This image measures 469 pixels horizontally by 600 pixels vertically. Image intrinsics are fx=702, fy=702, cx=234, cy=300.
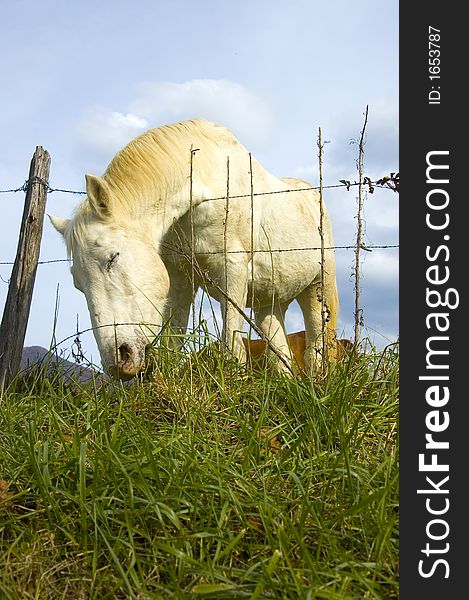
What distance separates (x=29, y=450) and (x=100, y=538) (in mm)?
616

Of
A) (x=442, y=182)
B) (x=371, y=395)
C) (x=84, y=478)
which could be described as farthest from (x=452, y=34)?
(x=84, y=478)

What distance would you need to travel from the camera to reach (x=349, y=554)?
239 centimetres

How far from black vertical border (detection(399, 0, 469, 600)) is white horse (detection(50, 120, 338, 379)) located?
1.32 meters

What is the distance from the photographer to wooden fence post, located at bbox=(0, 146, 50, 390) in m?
5.47

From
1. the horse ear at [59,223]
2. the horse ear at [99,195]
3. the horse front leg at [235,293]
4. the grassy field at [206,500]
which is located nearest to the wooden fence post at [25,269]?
the horse ear at [59,223]

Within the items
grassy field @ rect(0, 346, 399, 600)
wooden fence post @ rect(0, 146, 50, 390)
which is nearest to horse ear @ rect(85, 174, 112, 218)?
wooden fence post @ rect(0, 146, 50, 390)

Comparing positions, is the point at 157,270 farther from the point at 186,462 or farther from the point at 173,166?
the point at 186,462

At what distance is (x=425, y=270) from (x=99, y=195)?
279 centimetres

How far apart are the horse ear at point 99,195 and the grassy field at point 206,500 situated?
1835 mm

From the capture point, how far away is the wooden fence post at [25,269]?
5473mm

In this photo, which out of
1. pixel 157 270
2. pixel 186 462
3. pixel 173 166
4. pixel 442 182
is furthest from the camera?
pixel 173 166

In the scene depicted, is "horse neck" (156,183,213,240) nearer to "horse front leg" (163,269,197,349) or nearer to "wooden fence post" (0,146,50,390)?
"horse front leg" (163,269,197,349)

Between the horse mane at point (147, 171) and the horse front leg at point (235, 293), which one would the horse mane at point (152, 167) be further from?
the horse front leg at point (235, 293)

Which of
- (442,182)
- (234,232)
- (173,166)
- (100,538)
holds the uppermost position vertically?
(173,166)
